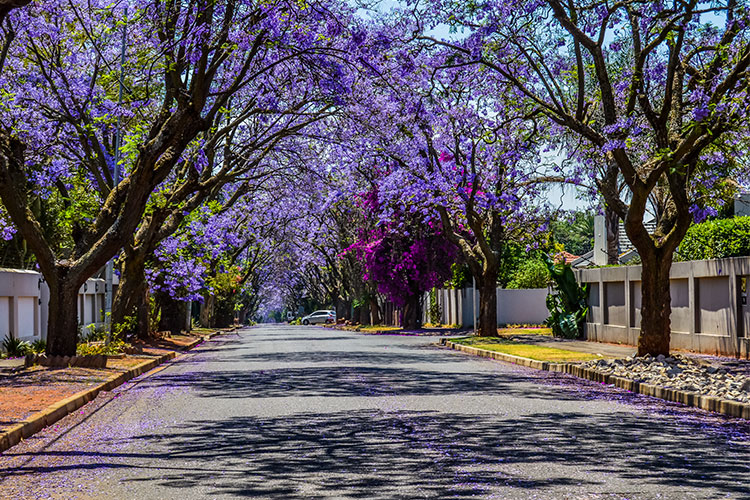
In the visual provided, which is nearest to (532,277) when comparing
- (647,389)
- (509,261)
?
(509,261)

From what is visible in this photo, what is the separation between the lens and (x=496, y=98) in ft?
76.2

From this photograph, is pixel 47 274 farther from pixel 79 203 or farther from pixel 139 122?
pixel 139 122

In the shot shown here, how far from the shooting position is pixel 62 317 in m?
19.0

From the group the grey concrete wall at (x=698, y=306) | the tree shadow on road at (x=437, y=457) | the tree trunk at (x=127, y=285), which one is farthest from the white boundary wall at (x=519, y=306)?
the tree shadow on road at (x=437, y=457)

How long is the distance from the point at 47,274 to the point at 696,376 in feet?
42.2

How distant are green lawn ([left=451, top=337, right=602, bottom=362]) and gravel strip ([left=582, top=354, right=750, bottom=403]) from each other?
7.08 ft

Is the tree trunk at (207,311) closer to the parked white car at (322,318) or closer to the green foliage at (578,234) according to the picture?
the parked white car at (322,318)

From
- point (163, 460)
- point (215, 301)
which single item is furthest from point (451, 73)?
point (215, 301)

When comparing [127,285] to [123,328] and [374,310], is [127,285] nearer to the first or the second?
[123,328]

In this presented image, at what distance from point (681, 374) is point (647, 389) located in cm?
127

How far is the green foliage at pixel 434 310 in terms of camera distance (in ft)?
175

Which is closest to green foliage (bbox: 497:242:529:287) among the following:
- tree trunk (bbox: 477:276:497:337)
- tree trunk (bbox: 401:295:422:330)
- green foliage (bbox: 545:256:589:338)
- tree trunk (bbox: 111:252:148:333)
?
tree trunk (bbox: 401:295:422:330)

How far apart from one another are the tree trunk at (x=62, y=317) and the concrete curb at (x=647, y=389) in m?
9.93

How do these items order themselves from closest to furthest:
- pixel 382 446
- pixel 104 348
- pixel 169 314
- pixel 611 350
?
pixel 382 446, pixel 104 348, pixel 611 350, pixel 169 314
